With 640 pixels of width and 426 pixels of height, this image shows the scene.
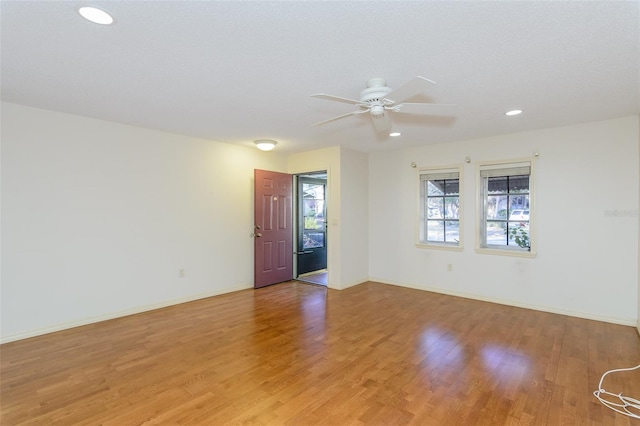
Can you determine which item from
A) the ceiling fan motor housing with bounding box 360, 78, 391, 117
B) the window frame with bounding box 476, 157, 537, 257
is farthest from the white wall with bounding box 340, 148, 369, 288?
the ceiling fan motor housing with bounding box 360, 78, 391, 117

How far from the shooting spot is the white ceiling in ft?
A: 5.76

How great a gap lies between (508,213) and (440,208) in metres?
1.02

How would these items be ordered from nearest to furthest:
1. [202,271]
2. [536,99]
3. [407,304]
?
[536,99] < [407,304] < [202,271]

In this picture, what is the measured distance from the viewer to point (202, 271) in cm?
484

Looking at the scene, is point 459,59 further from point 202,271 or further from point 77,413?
point 202,271

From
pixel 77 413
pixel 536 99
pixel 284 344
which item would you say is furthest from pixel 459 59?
pixel 77 413

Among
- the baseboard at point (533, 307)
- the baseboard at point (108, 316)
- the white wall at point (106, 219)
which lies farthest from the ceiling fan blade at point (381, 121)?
the baseboard at point (108, 316)

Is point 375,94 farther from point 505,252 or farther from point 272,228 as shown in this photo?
point 272,228

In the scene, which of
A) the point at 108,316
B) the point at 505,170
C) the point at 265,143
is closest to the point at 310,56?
the point at 265,143

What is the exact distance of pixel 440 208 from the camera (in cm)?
537

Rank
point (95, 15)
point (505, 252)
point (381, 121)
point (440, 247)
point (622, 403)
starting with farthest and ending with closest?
point (440, 247) < point (505, 252) < point (381, 121) < point (622, 403) < point (95, 15)

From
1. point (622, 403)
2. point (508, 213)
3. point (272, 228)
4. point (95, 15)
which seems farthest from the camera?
point (272, 228)

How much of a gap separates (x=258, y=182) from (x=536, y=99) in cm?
396

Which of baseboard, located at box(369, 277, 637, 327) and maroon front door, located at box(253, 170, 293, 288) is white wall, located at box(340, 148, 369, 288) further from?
maroon front door, located at box(253, 170, 293, 288)
